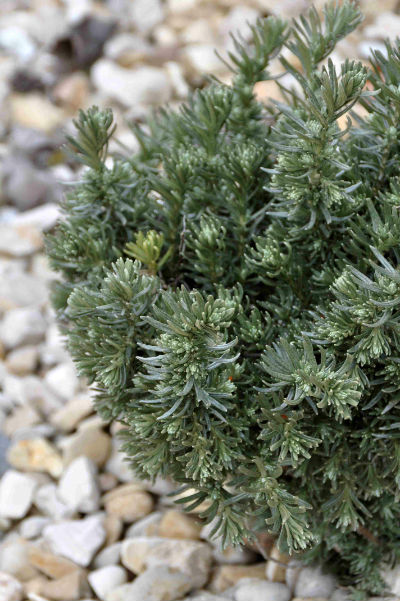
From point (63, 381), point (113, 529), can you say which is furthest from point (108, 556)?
point (63, 381)

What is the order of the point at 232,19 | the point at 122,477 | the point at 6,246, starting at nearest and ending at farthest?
the point at 122,477, the point at 6,246, the point at 232,19

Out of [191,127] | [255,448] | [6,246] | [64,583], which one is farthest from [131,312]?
[6,246]

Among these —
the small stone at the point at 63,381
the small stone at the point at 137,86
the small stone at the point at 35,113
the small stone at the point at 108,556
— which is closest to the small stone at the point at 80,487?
the small stone at the point at 108,556

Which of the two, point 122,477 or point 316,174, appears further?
point 122,477

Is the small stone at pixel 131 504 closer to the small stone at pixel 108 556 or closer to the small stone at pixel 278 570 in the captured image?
the small stone at pixel 108 556

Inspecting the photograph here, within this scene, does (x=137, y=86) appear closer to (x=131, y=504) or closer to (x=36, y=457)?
(x=36, y=457)

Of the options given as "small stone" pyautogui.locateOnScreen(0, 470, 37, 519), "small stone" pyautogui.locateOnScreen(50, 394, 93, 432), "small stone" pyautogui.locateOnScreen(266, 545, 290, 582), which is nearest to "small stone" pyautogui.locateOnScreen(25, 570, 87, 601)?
"small stone" pyautogui.locateOnScreen(0, 470, 37, 519)

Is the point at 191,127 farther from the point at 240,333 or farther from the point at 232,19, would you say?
the point at 232,19
